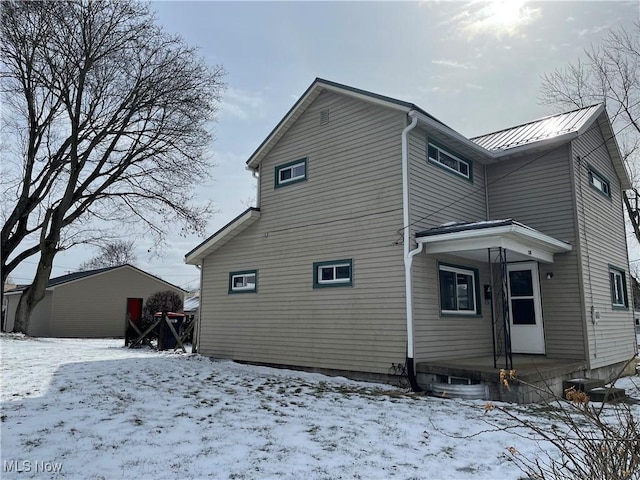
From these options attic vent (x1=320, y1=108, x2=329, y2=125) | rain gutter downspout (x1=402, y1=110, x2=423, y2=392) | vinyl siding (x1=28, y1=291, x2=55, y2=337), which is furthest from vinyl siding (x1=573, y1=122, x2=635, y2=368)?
vinyl siding (x1=28, y1=291, x2=55, y2=337)

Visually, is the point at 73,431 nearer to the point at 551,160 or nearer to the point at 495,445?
the point at 495,445

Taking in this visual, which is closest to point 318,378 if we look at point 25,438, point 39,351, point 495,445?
point 495,445

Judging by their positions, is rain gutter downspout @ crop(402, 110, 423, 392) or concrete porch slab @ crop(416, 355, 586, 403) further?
rain gutter downspout @ crop(402, 110, 423, 392)

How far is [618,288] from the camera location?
497 inches

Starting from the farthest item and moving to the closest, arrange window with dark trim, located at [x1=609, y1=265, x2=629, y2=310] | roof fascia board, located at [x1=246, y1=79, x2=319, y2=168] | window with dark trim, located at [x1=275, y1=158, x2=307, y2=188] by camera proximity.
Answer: window with dark trim, located at [x1=609, y1=265, x2=629, y2=310], window with dark trim, located at [x1=275, y1=158, x2=307, y2=188], roof fascia board, located at [x1=246, y1=79, x2=319, y2=168]

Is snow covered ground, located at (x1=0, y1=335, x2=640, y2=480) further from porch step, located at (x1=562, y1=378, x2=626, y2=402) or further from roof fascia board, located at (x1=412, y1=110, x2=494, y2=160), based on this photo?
roof fascia board, located at (x1=412, y1=110, x2=494, y2=160)

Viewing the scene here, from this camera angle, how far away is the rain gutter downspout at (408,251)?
26.8 ft

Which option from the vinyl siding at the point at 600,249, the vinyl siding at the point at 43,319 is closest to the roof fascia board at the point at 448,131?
the vinyl siding at the point at 600,249

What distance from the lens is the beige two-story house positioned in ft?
28.6

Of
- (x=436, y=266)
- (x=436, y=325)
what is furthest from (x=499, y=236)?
(x=436, y=325)

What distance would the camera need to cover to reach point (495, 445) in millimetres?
4875

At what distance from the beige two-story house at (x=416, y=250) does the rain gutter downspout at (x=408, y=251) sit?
0.03 metres

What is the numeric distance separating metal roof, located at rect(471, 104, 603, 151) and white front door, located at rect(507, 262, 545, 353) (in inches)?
117

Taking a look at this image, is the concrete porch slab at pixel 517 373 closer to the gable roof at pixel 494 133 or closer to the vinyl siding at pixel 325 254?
the vinyl siding at pixel 325 254
